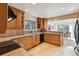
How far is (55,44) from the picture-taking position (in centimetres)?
459

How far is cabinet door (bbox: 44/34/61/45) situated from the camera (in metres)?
4.43

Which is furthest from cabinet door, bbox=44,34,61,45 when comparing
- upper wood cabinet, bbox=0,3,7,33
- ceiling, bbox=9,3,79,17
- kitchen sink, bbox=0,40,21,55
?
upper wood cabinet, bbox=0,3,7,33

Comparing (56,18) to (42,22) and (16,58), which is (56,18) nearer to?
(42,22)

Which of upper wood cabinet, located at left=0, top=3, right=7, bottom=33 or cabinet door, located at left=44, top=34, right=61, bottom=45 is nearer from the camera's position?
upper wood cabinet, located at left=0, top=3, right=7, bottom=33

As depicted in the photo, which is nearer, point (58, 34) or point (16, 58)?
point (16, 58)

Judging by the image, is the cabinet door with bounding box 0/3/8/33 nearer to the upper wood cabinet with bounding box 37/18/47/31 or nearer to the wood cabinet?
the wood cabinet

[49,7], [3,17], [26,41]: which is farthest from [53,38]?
[3,17]

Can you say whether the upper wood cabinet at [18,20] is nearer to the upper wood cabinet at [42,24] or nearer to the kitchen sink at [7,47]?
the kitchen sink at [7,47]

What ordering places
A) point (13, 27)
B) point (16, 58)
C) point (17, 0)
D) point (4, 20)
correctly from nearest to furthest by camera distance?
point (16, 58), point (17, 0), point (4, 20), point (13, 27)

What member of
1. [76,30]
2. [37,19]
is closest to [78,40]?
[76,30]

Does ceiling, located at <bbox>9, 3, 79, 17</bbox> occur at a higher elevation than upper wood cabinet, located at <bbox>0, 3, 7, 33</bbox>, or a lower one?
higher

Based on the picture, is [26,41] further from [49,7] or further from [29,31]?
[49,7]

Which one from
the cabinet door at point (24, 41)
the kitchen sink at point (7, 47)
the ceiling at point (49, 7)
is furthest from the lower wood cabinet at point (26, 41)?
the kitchen sink at point (7, 47)

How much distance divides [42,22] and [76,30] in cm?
345
